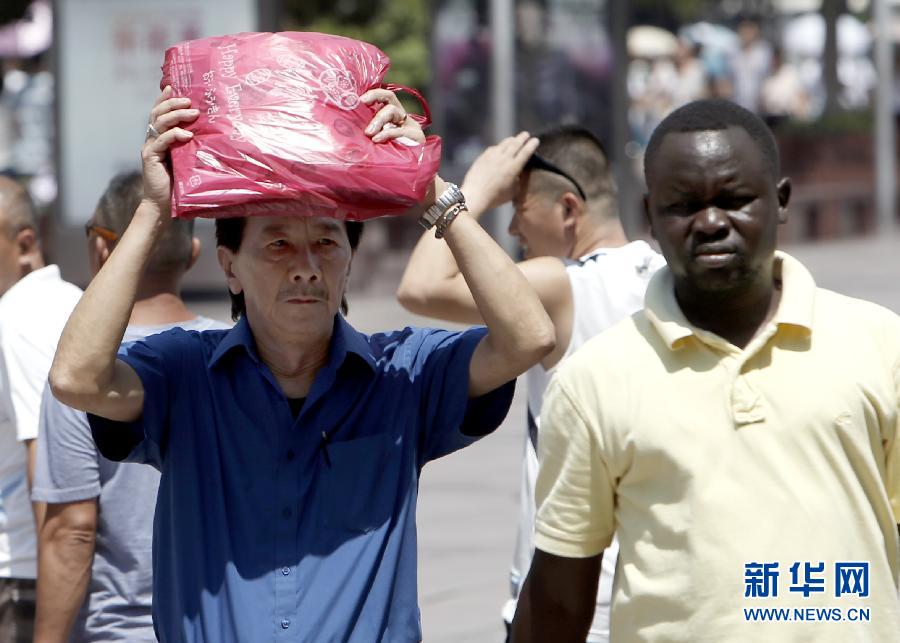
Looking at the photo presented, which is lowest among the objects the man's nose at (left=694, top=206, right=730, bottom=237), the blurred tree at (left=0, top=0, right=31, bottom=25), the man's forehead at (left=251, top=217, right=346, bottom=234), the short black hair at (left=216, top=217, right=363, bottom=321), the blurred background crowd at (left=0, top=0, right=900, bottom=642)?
the blurred background crowd at (left=0, top=0, right=900, bottom=642)

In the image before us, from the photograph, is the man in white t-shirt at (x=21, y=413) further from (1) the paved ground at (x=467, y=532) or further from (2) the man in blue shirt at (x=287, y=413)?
(1) the paved ground at (x=467, y=532)

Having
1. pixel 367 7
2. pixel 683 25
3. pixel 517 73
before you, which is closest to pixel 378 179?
pixel 517 73

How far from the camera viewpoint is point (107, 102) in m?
14.0

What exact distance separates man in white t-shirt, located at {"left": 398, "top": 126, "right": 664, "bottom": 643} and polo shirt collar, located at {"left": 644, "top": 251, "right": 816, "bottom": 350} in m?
1.19

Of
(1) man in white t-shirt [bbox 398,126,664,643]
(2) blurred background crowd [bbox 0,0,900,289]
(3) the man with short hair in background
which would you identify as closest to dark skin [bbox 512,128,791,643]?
(1) man in white t-shirt [bbox 398,126,664,643]

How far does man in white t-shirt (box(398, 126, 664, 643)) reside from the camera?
402cm

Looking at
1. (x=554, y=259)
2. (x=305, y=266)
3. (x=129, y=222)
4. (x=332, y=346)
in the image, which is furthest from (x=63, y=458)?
(x=554, y=259)

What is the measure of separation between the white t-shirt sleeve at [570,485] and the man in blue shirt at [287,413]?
0.34m

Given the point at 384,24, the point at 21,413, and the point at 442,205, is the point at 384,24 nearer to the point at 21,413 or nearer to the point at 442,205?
the point at 21,413

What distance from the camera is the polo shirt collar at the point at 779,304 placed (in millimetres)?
2645

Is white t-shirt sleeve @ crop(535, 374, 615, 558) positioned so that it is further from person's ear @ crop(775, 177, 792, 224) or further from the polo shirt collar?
person's ear @ crop(775, 177, 792, 224)

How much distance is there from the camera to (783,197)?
9.07 ft

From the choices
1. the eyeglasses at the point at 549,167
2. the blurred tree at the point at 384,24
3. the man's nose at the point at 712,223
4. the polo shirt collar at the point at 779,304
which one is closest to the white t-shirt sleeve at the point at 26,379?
the eyeglasses at the point at 549,167

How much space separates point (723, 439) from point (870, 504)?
259 mm
